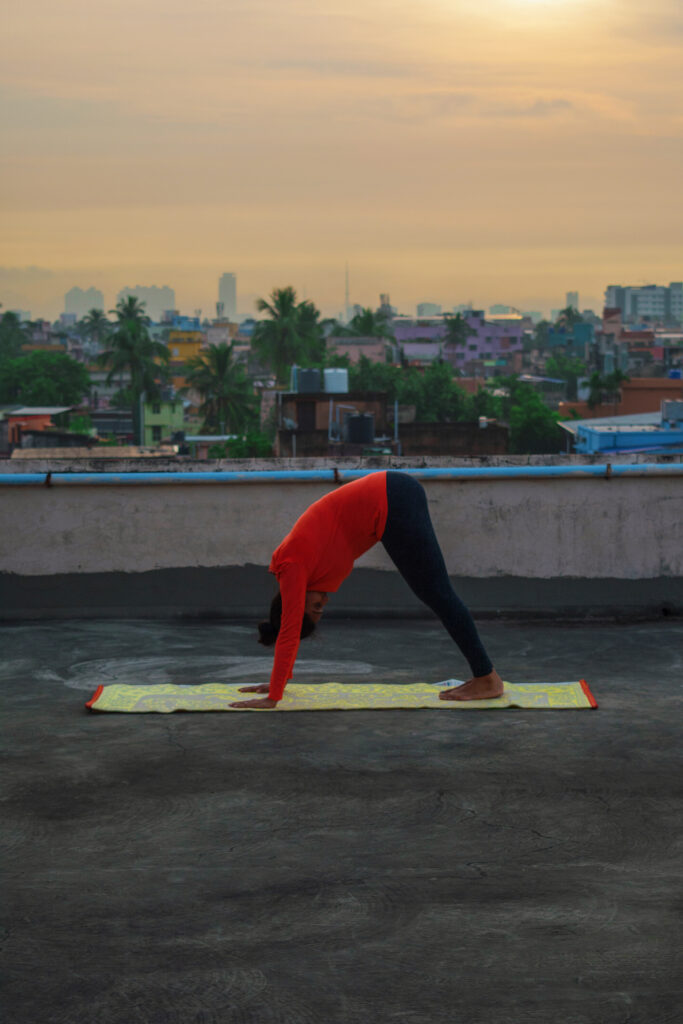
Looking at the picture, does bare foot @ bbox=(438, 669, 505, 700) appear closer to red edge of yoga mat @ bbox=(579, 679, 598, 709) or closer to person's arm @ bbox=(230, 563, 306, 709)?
red edge of yoga mat @ bbox=(579, 679, 598, 709)

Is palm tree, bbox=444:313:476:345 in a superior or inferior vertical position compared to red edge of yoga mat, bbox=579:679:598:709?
superior

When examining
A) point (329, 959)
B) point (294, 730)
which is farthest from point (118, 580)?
point (329, 959)

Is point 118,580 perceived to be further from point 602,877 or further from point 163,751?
point 602,877

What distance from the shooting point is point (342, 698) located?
6.01m

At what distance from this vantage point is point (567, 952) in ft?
10.6

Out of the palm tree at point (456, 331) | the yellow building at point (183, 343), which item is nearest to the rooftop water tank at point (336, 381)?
the palm tree at point (456, 331)

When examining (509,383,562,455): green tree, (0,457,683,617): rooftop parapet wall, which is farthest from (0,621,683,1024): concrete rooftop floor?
(509,383,562,455): green tree

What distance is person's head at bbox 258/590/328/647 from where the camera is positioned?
5.63m

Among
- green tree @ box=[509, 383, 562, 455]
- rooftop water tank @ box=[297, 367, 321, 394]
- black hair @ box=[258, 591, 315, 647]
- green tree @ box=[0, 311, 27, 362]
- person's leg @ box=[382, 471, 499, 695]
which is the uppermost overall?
green tree @ box=[0, 311, 27, 362]

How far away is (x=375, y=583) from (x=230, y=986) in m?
5.25

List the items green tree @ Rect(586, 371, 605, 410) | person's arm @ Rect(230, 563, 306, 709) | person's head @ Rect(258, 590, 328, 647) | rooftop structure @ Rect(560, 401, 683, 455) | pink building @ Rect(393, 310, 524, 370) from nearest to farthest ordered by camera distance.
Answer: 1. person's arm @ Rect(230, 563, 306, 709)
2. person's head @ Rect(258, 590, 328, 647)
3. rooftop structure @ Rect(560, 401, 683, 455)
4. green tree @ Rect(586, 371, 605, 410)
5. pink building @ Rect(393, 310, 524, 370)

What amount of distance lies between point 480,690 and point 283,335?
9283 cm

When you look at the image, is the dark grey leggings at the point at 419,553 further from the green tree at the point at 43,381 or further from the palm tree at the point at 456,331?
the palm tree at the point at 456,331

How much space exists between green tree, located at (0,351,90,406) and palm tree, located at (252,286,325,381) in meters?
17.4
